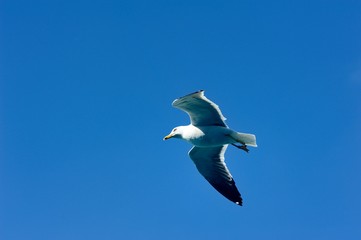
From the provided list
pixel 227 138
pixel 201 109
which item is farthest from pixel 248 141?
pixel 201 109

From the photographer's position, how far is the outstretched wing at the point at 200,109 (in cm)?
837

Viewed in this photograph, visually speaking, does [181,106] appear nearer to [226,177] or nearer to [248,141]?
[248,141]

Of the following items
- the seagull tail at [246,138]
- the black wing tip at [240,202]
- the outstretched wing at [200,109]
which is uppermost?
the outstretched wing at [200,109]

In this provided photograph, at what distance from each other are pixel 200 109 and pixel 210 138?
62cm

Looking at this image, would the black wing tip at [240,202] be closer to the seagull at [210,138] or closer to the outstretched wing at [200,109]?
the seagull at [210,138]

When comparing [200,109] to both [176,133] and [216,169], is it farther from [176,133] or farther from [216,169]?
[216,169]

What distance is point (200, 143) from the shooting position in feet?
30.3

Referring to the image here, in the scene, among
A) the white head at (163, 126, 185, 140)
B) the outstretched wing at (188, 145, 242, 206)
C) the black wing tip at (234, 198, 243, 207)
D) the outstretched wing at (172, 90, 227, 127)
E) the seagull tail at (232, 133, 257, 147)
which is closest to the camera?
the outstretched wing at (172, 90, 227, 127)

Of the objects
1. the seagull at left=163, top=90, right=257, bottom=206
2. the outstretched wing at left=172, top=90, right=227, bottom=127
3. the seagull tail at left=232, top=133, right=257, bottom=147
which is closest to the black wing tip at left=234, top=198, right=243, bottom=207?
the seagull at left=163, top=90, right=257, bottom=206

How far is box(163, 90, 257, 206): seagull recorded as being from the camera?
28.6 feet

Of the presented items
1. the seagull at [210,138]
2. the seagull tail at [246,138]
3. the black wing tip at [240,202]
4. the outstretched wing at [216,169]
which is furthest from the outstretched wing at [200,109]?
the black wing tip at [240,202]

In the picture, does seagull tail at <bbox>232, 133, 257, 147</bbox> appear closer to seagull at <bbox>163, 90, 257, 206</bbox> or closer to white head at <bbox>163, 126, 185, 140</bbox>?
seagull at <bbox>163, 90, 257, 206</bbox>

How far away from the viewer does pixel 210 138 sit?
29.7ft

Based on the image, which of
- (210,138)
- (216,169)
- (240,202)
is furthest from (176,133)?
(240,202)
